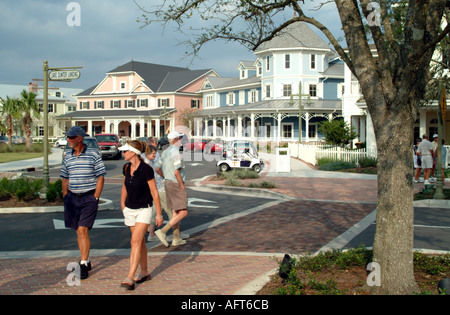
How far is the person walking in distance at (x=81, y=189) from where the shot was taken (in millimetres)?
6262

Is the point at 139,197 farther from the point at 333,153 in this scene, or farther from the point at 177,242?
the point at 333,153

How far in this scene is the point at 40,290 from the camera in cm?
557

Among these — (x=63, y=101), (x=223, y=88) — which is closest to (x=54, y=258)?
(x=223, y=88)

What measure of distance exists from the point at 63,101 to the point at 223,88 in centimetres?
3447

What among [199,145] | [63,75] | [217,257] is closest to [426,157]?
[217,257]

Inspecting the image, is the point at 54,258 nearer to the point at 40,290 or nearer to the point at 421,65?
the point at 40,290

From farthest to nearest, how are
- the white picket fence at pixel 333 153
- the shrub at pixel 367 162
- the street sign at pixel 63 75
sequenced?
the white picket fence at pixel 333 153
the shrub at pixel 367 162
the street sign at pixel 63 75

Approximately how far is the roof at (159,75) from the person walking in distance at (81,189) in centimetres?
5904

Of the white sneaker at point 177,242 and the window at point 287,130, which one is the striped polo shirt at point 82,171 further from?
the window at point 287,130

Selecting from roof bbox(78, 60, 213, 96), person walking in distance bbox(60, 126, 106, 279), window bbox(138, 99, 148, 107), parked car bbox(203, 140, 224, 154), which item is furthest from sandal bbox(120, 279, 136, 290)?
window bbox(138, 99, 148, 107)

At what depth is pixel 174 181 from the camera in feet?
26.4

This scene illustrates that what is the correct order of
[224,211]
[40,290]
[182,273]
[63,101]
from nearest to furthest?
[40,290] < [182,273] < [224,211] < [63,101]

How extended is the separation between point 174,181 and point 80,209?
208cm

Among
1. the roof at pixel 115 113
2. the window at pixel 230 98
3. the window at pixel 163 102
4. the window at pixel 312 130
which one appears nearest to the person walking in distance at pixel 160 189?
the window at pixel 312 130
